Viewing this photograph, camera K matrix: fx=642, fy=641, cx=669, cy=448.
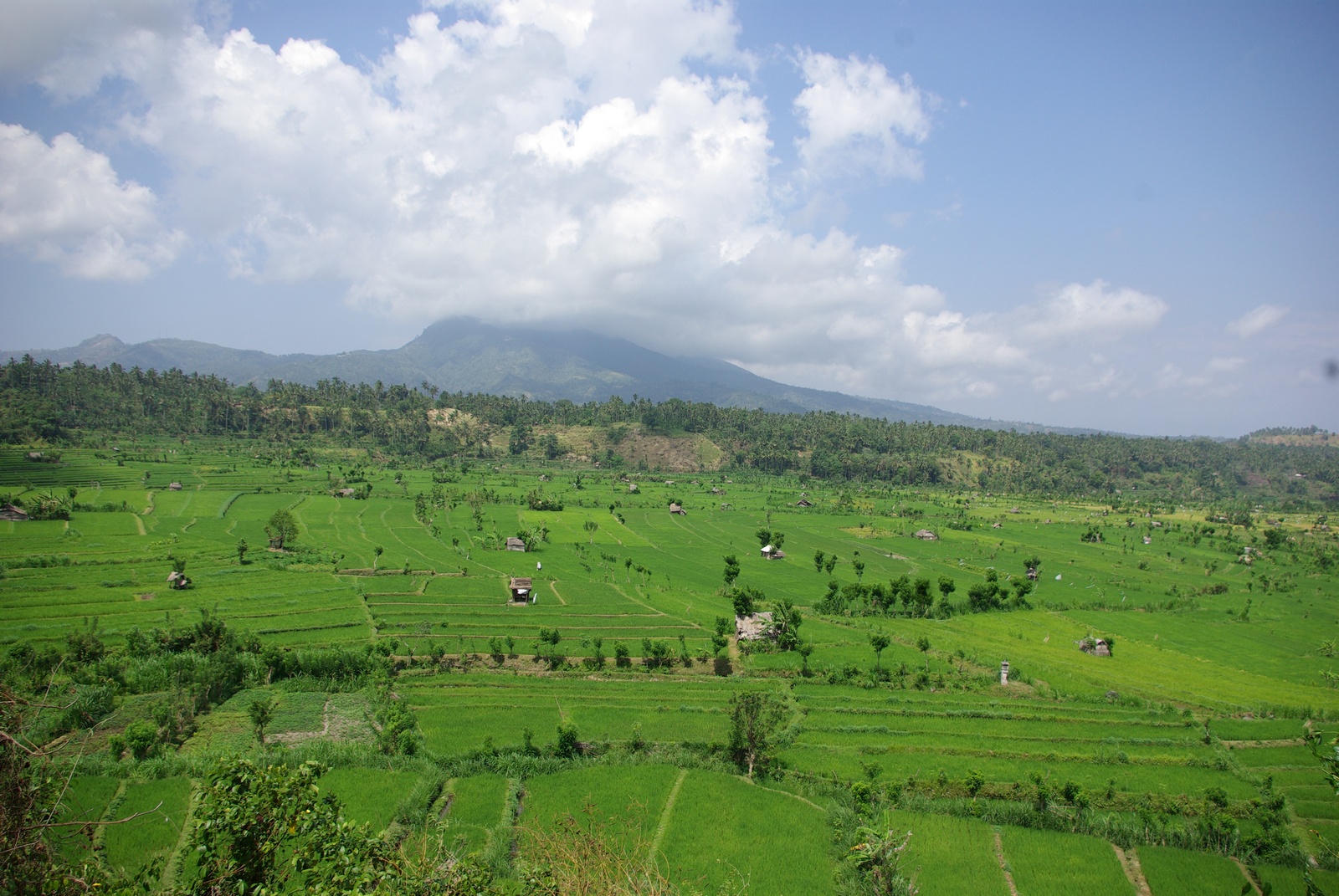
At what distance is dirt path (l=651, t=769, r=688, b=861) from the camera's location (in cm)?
2087

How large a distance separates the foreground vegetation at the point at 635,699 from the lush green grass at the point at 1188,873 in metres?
0.14

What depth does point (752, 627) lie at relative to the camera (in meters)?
40.9

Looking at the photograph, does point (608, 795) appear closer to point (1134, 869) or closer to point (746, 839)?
point (746, 839)

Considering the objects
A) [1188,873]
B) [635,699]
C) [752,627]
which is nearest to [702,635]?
[752,627]

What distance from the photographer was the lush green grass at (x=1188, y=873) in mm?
19750

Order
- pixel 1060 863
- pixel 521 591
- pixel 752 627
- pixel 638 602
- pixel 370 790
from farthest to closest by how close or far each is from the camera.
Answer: pixel 638 602, pixel 521 591, pixel 752 627, pixel 370 790, pixel 1060 863

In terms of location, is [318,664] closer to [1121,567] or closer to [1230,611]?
[1230,611]

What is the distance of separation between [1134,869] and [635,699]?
2054 centimetres

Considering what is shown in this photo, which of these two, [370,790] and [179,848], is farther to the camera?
[370,790]

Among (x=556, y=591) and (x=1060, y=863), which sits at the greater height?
(x=1060, y=863)

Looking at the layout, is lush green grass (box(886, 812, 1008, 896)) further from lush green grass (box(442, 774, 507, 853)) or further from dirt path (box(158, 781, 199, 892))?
dirt path (box(158, 781, 199, 892))

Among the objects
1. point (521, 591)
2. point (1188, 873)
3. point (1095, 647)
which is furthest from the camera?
point (521, 591)

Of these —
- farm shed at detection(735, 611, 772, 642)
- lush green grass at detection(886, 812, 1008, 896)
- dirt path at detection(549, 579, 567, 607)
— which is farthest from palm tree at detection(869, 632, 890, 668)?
dirt path at detection(549, 579, 567, 607)

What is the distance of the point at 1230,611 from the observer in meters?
53.2
